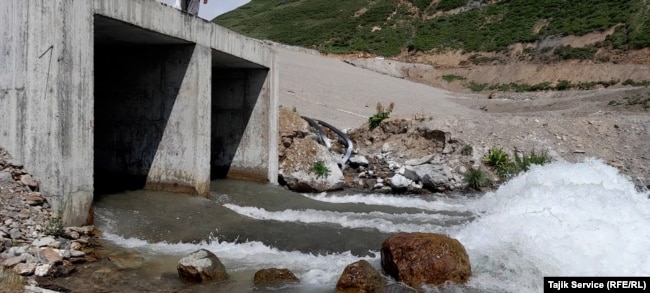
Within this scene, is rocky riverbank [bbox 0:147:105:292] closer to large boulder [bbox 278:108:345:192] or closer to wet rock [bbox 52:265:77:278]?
wet rock [bbox 52:265:77:278]

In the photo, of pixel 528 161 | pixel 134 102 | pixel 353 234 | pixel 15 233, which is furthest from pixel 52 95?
pixel 528 161

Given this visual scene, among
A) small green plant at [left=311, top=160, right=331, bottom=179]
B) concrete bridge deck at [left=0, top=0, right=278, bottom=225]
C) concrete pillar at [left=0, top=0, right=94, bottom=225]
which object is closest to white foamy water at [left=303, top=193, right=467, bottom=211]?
small green plant at [left=311, top=160, right=331, bottom=179]

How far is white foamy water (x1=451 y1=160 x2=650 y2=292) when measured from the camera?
22.4ft

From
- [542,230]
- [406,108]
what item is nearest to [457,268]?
[542,230]

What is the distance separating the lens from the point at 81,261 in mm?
6910

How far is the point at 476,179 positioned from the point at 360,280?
925 centimetres

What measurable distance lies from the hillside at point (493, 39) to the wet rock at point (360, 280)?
103 feet

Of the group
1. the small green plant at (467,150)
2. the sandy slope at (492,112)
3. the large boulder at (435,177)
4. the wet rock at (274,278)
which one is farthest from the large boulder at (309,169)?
the wet rock at (274,278)

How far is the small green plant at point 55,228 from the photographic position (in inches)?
282

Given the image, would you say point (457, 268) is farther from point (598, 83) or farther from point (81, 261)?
point (598, 83)

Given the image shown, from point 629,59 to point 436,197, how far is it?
29.9m

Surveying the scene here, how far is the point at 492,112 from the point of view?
28406 mm

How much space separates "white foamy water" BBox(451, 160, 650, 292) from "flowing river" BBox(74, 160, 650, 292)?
0.05 ft

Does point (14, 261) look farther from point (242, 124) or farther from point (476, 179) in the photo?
point (476, 179)
